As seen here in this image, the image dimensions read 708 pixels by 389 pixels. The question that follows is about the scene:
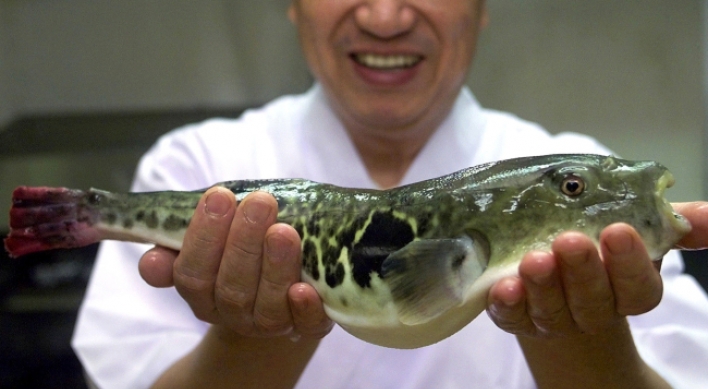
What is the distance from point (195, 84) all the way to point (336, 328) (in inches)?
43.7

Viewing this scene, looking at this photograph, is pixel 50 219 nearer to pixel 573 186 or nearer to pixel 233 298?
pixel 233 298

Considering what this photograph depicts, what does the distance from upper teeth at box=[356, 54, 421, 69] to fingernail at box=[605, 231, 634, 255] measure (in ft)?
1.52

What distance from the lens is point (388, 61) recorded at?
0.84m

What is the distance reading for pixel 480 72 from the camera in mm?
1585

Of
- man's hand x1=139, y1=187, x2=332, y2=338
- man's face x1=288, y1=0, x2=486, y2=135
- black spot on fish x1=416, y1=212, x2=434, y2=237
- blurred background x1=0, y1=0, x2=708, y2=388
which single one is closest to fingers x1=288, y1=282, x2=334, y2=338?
man's hand x1=139, y1=187, x2=332, y2=338

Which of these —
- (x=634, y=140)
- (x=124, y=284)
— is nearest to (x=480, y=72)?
(x=634, y=140)

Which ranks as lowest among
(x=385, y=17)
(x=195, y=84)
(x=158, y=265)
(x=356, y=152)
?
(x=195, y=84)

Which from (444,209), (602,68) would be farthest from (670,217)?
(602,68)

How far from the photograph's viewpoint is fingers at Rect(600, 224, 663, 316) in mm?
435

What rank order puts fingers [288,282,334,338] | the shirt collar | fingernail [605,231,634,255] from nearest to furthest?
fingernail [605,231,634,255]
fingers [288,282,334,338]
the shirt collar

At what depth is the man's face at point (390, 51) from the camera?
31.9 inches

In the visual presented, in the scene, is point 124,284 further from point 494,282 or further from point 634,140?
point 634,140

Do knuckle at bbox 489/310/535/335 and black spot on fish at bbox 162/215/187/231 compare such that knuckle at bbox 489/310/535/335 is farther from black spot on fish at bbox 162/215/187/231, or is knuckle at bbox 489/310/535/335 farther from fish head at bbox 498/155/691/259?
black spot on fish at bbox 162/215/187/231

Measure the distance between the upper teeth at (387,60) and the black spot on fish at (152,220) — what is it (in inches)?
14.8
